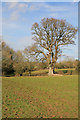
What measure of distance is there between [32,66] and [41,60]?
2231 mm

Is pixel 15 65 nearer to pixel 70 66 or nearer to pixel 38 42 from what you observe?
pixel 38 42

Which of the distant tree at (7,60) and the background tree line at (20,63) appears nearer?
the distant tree at (7,60)

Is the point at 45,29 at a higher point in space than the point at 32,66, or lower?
higher

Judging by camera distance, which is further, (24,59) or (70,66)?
(70,66)

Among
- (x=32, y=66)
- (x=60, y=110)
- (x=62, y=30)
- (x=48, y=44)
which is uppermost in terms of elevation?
(x=62, y=30)

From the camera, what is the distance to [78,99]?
5754 millimetres

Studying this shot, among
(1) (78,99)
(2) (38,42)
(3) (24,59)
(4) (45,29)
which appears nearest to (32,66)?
(3) (24,59)

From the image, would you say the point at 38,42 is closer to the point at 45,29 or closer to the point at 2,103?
the point at 45,29

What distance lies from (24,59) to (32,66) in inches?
78.9

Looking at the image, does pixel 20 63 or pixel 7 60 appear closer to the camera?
pixel 7 60

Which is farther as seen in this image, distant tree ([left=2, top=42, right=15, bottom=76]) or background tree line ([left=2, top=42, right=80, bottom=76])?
background tree line ([left=2, top=42, right=80, bottom=76])

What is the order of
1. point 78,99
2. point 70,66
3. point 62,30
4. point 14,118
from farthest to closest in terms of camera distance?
point 70,66, point 62,30, point 78,99, point 14,118

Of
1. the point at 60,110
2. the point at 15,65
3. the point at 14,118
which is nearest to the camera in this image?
the point at 14,118

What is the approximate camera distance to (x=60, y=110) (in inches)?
201
